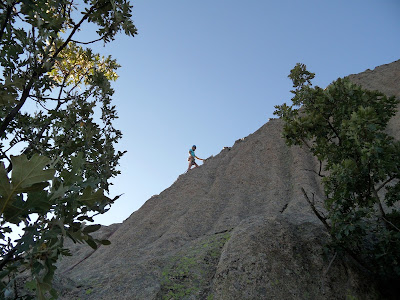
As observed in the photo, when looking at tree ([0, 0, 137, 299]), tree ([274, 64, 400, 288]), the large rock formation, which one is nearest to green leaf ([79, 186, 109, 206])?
tree ([0, 0, 137, 299])

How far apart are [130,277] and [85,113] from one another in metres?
4.76

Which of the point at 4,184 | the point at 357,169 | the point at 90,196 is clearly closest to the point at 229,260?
the point at 357,169

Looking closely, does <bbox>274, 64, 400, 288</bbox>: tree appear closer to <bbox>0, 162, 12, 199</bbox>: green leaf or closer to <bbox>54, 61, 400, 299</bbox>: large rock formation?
<bbox>54, 61, 400, 299</bbox>: large rock formation

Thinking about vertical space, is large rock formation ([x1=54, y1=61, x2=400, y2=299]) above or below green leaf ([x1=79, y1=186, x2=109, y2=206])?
below

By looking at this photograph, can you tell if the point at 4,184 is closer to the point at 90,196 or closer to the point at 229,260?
the point at 90,196

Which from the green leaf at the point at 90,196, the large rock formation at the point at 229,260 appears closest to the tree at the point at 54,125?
the green leaf at the point at 90,196

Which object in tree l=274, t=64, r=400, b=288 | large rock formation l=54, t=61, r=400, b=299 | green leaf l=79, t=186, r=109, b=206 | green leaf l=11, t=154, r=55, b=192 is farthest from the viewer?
large rock formation l=54, t=61, r=400, b=299

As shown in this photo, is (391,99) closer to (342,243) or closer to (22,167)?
(342,243)

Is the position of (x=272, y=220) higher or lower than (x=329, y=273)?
higher

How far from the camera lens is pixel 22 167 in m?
2.09

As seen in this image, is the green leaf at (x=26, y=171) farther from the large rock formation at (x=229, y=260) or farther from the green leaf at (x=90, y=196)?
the large rock formation at (x=229, y=260)

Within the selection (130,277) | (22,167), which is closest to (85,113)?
(22,167)

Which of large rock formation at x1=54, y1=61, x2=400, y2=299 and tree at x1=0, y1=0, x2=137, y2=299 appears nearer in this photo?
tree at x1=0, y1=0, x2=137, y2=299

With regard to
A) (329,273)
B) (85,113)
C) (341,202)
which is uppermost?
(85,113)
